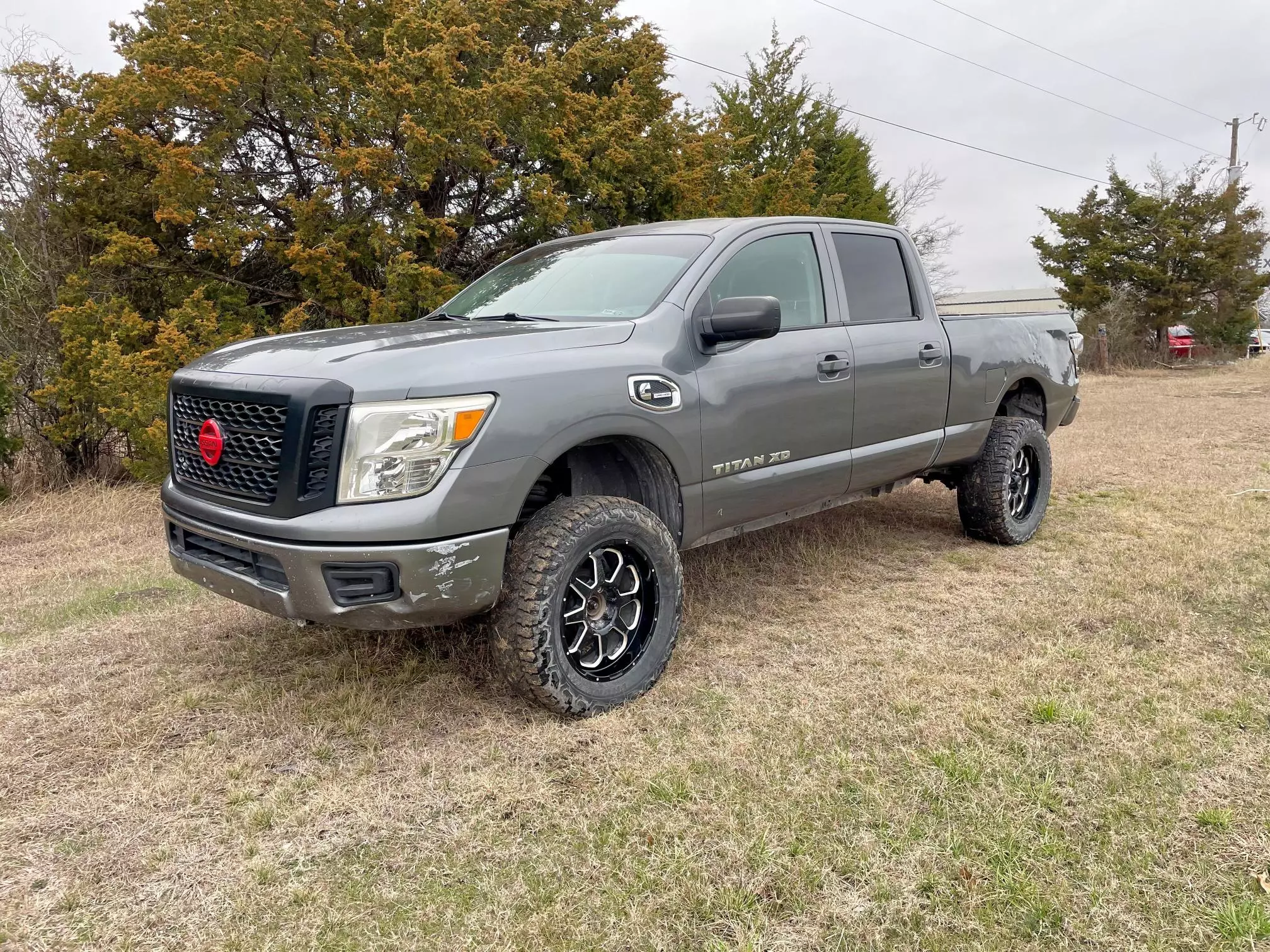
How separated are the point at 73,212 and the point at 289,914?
7.77 m

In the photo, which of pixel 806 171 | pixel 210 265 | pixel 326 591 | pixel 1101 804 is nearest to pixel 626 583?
pixel 326 591

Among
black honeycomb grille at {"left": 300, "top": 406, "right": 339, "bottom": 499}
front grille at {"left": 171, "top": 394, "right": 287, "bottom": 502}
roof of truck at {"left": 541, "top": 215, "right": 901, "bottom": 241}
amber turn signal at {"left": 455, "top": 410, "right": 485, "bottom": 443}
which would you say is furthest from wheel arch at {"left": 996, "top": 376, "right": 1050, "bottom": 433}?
front grille at {"left": 171, "top": 394, "right": 287, "bottom": 502}

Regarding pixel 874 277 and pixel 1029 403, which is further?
pixel 1029 403

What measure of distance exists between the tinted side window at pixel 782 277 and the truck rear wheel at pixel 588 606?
47.8 inches

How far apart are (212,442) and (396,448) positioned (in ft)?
2.65

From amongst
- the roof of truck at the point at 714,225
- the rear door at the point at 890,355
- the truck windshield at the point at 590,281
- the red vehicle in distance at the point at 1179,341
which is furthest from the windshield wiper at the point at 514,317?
the red vehicle in distance at the point at 1179,341

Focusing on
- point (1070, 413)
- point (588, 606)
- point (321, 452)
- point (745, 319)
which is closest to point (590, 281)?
point (745, 319)

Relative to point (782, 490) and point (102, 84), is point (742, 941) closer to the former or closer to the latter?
point (782, 490)

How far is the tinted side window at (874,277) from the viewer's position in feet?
14.9

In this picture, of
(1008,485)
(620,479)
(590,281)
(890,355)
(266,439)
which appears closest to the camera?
(266,439)

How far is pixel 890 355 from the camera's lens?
4516mm

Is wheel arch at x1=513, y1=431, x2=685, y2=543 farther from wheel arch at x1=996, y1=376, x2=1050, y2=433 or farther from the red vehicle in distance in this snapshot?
the red vehicle in distance

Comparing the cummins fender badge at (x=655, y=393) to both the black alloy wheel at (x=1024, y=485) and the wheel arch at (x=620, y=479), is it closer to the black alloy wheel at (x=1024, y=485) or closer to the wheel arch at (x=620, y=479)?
the wheel arch at (x=620, y=479)

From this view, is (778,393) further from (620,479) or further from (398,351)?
(398,351)
